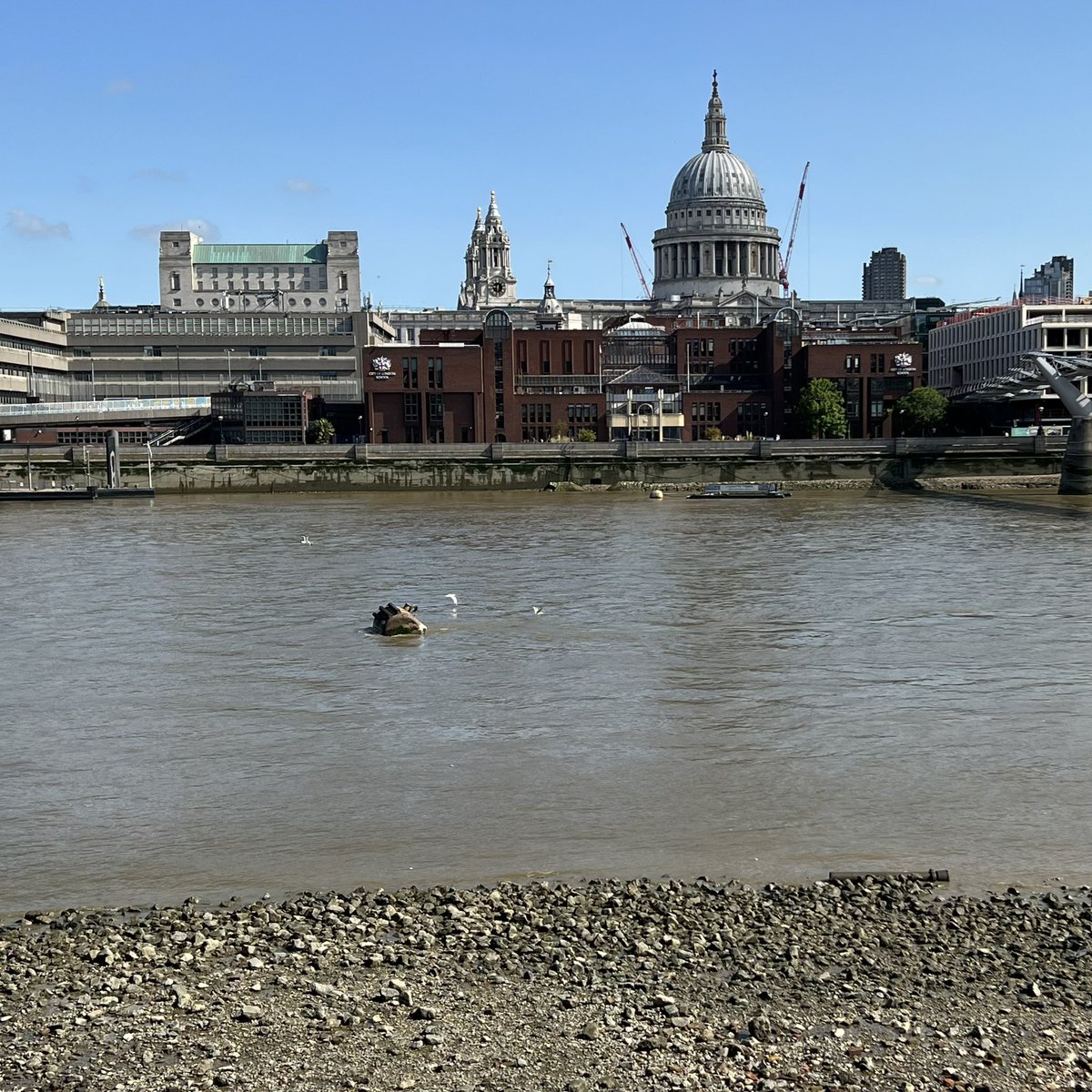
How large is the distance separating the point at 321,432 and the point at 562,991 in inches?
4558

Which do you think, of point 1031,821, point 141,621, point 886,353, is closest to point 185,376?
point 886,353

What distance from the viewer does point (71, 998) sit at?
38.2 feet

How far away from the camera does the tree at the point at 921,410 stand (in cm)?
12550

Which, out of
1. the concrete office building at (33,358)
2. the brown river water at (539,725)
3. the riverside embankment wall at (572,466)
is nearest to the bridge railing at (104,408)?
the concrete office building at (33,358)

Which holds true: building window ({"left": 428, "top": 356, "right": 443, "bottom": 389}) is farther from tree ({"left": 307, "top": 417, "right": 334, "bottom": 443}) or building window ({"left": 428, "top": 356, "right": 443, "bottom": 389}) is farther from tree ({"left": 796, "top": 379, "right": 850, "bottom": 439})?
tree ({"left": 796, "top": 379, "right": 850, "bottom": 439})

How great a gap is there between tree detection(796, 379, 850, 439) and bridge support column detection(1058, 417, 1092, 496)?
36141 mm

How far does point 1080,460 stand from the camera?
8831cm

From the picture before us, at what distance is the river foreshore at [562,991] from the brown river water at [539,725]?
1.21 metres

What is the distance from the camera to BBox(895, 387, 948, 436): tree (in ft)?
412

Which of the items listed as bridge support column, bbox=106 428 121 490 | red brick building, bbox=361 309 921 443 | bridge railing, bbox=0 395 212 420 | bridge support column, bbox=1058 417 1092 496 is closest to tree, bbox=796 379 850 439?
red brick building, bbox=361 309 921 443

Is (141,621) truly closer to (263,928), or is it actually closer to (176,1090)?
(263,928)

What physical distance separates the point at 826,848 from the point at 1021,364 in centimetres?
13533

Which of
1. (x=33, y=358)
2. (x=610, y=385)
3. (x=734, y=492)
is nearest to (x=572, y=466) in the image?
(x=734, y=492)

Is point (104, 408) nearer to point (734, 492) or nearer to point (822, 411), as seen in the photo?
point (734, 492)
